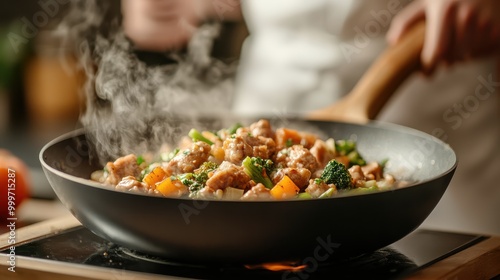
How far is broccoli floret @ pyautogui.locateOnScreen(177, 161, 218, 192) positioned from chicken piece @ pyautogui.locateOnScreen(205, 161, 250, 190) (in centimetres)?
4

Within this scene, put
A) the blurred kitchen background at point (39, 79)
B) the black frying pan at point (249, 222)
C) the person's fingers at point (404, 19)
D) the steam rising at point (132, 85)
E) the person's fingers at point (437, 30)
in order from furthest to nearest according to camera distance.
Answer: the blurred kitchen background at point (39, 79), the person's fingers at point (404, 19), the person's fingers at point (437, 30), the steam rising at point (132, 85), the black frying pan at point (249, 222)

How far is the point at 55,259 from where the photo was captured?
1596 millimetres

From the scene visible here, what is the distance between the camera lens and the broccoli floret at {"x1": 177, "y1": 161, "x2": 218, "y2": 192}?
1.63 metres

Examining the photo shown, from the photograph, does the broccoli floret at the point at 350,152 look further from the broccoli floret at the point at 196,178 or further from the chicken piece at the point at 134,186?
the chicken piece at the point at 134,186

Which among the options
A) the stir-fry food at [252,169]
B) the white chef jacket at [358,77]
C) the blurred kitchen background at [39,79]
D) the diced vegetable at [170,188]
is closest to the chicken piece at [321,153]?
the stir-fry food at [252,169]

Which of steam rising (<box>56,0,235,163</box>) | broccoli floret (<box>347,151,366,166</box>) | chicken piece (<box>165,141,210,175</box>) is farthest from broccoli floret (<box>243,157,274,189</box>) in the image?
steam rising (<box>56,0,235,163</box>)

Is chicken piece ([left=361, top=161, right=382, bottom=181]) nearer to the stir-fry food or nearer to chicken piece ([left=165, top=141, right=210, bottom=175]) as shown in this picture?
the stir-fry food

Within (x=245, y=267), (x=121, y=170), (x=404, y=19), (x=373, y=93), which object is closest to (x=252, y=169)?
(x=245, y=267)

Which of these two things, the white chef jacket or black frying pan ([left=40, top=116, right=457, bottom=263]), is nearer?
black frying pan ([left=40, top=116, right=457, bottom=263])

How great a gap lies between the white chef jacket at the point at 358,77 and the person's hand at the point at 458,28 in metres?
0.08

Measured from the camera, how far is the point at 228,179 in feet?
5.24

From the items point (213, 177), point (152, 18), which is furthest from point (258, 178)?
point (152, 18)

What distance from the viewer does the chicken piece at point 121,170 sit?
179cm

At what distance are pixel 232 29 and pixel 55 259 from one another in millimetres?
3130
